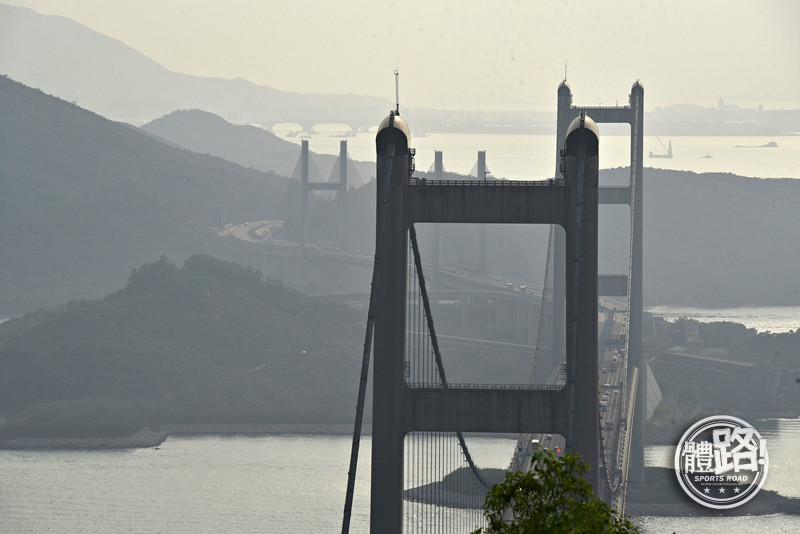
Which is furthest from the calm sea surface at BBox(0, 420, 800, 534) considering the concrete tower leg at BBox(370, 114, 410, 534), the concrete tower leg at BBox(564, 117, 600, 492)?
the concrete tower leg at BBox(564, 117, 600, 492)

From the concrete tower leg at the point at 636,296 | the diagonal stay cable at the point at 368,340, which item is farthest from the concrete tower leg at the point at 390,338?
the concrete tower leg at the point at 636,296

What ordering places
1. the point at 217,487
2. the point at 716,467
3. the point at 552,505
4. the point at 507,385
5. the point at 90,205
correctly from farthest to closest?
the point at 90,205 < the point at 217,487 < the point at 716,467 < the point at 507,385 < the point at 552,505

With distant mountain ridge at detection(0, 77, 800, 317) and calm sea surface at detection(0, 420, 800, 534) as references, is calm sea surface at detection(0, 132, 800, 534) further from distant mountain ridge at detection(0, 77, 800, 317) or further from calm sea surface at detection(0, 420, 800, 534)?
distant mountain ridge at detection(0, 77, 800, 317)

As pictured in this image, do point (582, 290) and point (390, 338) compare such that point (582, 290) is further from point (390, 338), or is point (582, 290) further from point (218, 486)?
point (218, 486)

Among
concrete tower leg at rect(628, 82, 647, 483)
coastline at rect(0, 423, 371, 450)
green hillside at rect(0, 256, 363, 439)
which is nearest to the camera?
concrete tower leg at rect(628, 82, 647, 483)

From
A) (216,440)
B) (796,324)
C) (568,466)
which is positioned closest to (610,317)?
(216,440)

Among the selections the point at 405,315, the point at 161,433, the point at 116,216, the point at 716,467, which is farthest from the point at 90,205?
the point at 405,315
